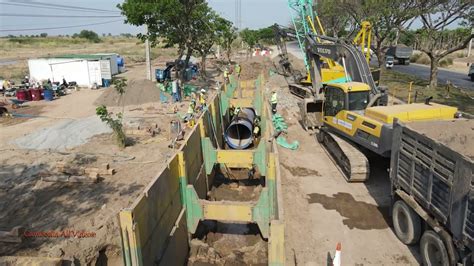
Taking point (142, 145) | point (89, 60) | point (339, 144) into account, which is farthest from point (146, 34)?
point (339, 144)

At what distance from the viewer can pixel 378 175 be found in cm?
1108

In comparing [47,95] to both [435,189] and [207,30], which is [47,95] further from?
[435,189]

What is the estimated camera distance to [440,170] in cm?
601

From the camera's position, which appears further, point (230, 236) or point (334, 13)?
point (334, 13)

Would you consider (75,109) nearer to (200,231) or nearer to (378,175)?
(200,231)

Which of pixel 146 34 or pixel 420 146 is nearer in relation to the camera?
pixel 420 146

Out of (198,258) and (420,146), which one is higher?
(420,146)

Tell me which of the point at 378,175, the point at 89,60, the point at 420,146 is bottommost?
the point at 378,175

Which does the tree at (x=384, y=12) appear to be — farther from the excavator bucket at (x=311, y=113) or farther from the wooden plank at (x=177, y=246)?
the wooden plank at (x=177, y=246)

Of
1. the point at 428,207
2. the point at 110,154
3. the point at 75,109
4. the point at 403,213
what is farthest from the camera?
the point at 75,109

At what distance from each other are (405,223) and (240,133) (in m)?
7.94

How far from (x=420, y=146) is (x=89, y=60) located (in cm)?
2993

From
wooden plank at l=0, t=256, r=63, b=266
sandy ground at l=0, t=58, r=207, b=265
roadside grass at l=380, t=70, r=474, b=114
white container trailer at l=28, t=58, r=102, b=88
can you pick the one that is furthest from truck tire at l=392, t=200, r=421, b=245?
white container trailer at l=28, t=58, r=102, b=88

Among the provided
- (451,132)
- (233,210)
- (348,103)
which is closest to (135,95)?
(348,103)
